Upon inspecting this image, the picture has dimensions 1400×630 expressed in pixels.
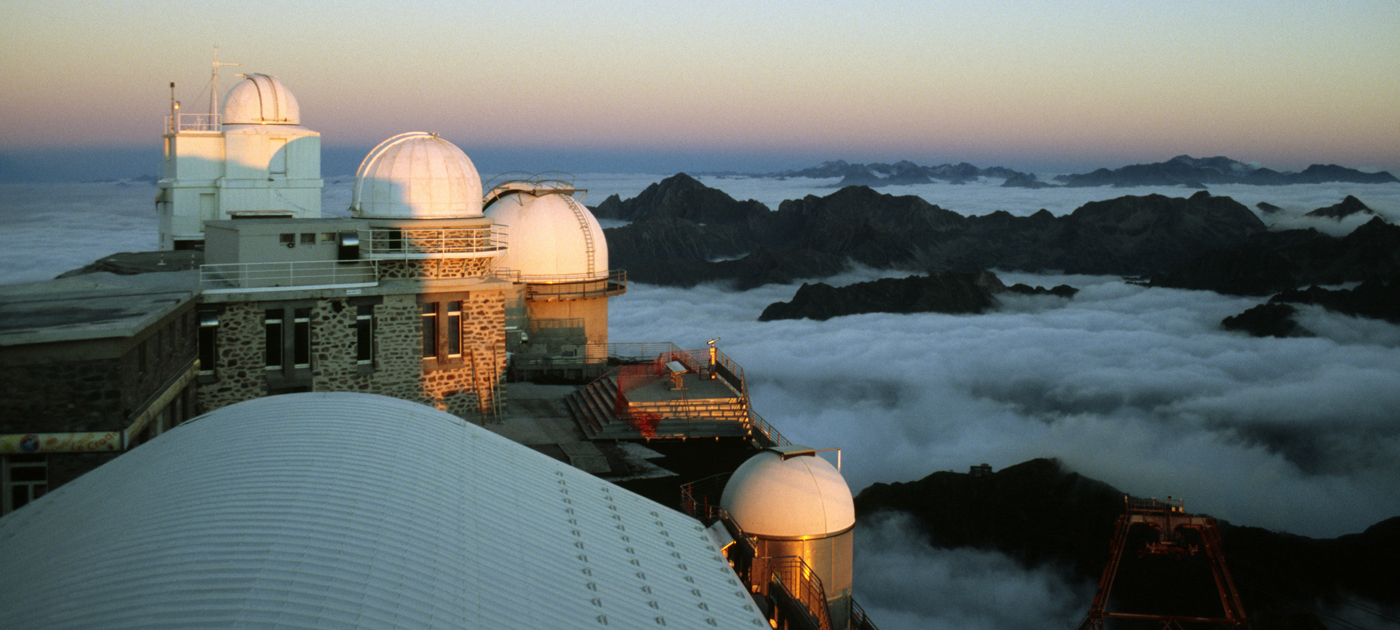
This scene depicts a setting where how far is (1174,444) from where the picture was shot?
85.1 metres

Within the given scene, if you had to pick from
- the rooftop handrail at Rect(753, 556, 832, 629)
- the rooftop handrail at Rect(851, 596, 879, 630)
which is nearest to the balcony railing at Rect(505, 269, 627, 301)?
the rooftop handrail at Rect(851, 596, 879, 630)

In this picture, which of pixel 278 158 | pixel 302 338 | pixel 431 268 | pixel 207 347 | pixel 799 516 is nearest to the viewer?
pixel 799 516

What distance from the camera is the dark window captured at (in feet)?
75.7

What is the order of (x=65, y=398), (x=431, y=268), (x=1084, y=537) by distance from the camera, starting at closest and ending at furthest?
(x=65, y=398), (x=431, y=268), (x=1084, y=537)

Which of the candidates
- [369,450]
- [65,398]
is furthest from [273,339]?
[369,450]

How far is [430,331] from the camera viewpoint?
2481cm

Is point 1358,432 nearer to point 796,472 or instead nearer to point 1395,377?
point 1395,377

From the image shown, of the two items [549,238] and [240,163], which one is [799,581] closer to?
[549,238]

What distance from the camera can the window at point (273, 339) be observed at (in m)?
22.8

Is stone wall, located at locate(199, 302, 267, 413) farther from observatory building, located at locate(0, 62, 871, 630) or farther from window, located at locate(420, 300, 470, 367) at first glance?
window, located at locate(420, 300, 470, 367)

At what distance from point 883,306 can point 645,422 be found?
107 metres

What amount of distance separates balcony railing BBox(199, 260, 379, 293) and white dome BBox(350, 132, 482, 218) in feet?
5.05

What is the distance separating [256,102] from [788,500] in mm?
26109

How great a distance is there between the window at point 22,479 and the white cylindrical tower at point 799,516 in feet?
34.0
